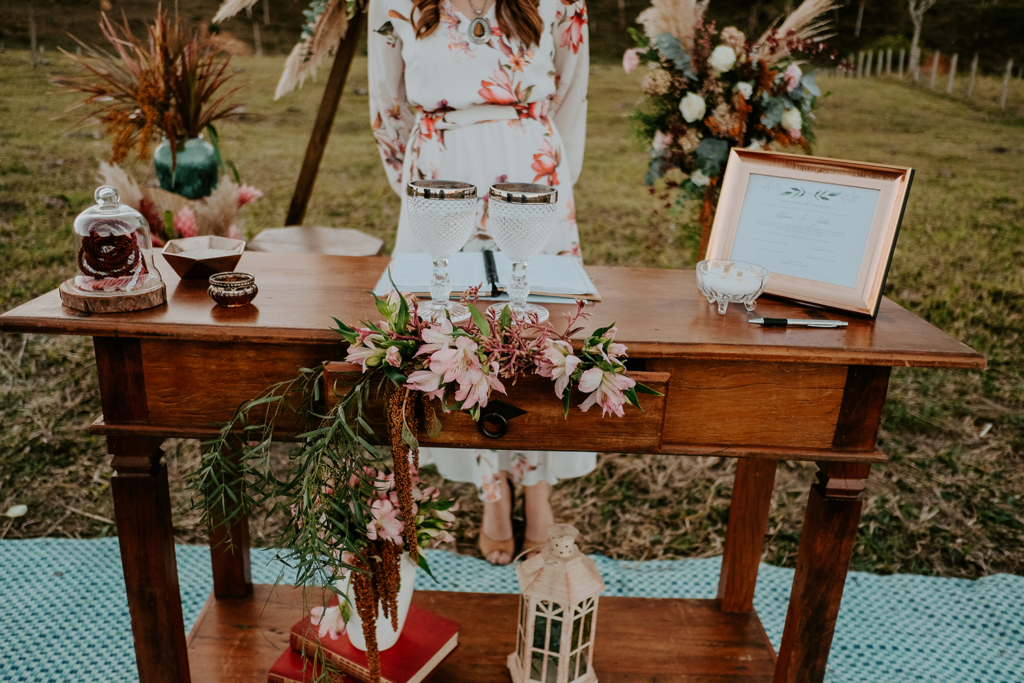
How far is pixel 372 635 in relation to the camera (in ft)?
4.17

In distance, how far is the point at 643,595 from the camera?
198 centimetres

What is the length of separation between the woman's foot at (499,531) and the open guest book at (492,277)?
0.88m

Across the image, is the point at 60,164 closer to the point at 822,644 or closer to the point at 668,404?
the point at 668,404

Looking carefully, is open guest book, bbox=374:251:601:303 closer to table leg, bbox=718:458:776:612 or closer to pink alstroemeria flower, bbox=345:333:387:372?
pink alstroemeria flower, bbox=345:333:387:372

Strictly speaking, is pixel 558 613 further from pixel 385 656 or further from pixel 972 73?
pixel 972 73

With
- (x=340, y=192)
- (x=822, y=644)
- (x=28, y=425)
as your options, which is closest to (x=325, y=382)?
(x=822, y=644)

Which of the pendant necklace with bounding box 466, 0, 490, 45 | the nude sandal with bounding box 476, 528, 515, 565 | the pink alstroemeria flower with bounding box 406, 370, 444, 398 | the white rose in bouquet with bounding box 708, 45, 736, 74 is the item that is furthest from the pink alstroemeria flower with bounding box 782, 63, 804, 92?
the nude sandal with bounding box 476, 528, 515, 565

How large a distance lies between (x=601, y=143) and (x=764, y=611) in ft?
10.5

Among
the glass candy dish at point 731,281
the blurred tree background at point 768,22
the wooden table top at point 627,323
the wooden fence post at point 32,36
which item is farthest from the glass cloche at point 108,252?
the wooden fence post at point 32,36

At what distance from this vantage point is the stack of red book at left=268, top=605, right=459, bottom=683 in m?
1.46

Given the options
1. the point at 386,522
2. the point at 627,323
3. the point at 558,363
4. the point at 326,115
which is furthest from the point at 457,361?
the point at 326,115

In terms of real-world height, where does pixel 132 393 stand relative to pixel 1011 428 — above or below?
above

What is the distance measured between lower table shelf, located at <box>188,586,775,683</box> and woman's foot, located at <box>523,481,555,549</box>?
0.28 m

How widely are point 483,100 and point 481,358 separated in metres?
0.92
